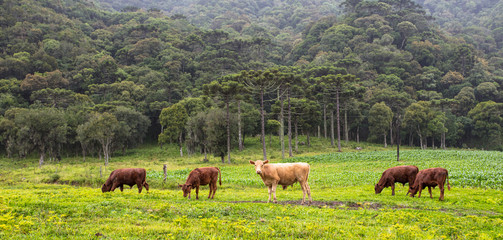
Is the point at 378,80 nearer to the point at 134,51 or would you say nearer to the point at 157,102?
the point at 157,102

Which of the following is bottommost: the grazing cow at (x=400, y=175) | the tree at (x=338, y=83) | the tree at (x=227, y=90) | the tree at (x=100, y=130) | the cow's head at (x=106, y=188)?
the cow's head at (x=106, y=188)

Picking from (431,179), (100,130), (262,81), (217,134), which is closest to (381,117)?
(262,81)

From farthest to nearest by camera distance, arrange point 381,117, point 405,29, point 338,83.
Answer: point 405,29 < point 381,117 < point 338,83

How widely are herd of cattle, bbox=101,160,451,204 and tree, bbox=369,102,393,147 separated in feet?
191

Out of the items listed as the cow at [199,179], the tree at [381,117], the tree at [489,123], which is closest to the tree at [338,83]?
the tree at [381,117]

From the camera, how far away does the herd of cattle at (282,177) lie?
14602mm

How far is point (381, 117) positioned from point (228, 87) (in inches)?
1700

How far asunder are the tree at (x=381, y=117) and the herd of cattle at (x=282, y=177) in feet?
191

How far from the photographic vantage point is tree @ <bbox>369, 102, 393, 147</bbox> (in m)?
71.2

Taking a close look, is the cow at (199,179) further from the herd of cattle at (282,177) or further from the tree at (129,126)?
the tree at (129,126)

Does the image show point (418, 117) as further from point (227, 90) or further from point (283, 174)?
point (283, 174)

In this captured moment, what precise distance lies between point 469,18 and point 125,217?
238897 millimetres

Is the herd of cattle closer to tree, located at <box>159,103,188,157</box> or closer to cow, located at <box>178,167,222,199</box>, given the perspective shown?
cow, located at <box>178,167,222,199</box>

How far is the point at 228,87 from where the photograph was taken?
45.8 metres
